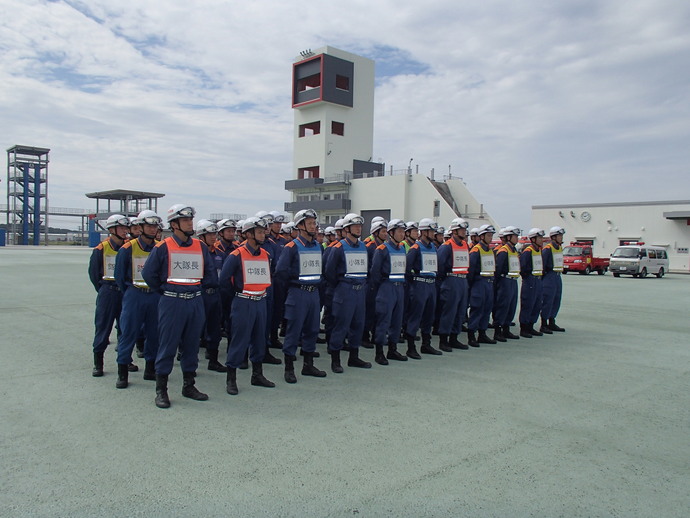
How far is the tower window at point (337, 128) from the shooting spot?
181 feet

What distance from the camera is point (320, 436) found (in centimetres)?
470

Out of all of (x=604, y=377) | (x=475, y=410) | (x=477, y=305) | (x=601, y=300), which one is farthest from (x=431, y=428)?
(x=601, y=300)

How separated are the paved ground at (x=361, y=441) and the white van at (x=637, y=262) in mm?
24912

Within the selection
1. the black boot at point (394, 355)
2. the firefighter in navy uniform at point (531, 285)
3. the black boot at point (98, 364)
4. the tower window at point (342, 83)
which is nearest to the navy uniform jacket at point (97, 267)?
the black boot at point (98, 364)

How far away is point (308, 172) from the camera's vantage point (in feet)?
194

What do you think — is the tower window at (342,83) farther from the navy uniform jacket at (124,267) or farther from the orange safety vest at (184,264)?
the orange safety vest at (184,264)

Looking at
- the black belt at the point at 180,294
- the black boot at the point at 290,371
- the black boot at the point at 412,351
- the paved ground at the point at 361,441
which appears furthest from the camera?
the black boot at the point at 412,351

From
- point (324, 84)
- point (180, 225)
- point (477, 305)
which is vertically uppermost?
point (324, 84)

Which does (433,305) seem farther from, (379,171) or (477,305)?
(379,171)

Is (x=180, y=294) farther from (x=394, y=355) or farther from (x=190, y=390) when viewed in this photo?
(x=394, y=355)

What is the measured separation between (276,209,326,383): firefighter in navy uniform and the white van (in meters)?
28.7

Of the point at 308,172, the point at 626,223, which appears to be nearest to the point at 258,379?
the point at 626,223

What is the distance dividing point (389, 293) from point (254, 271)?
2.36m

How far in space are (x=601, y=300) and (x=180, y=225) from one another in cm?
1523
